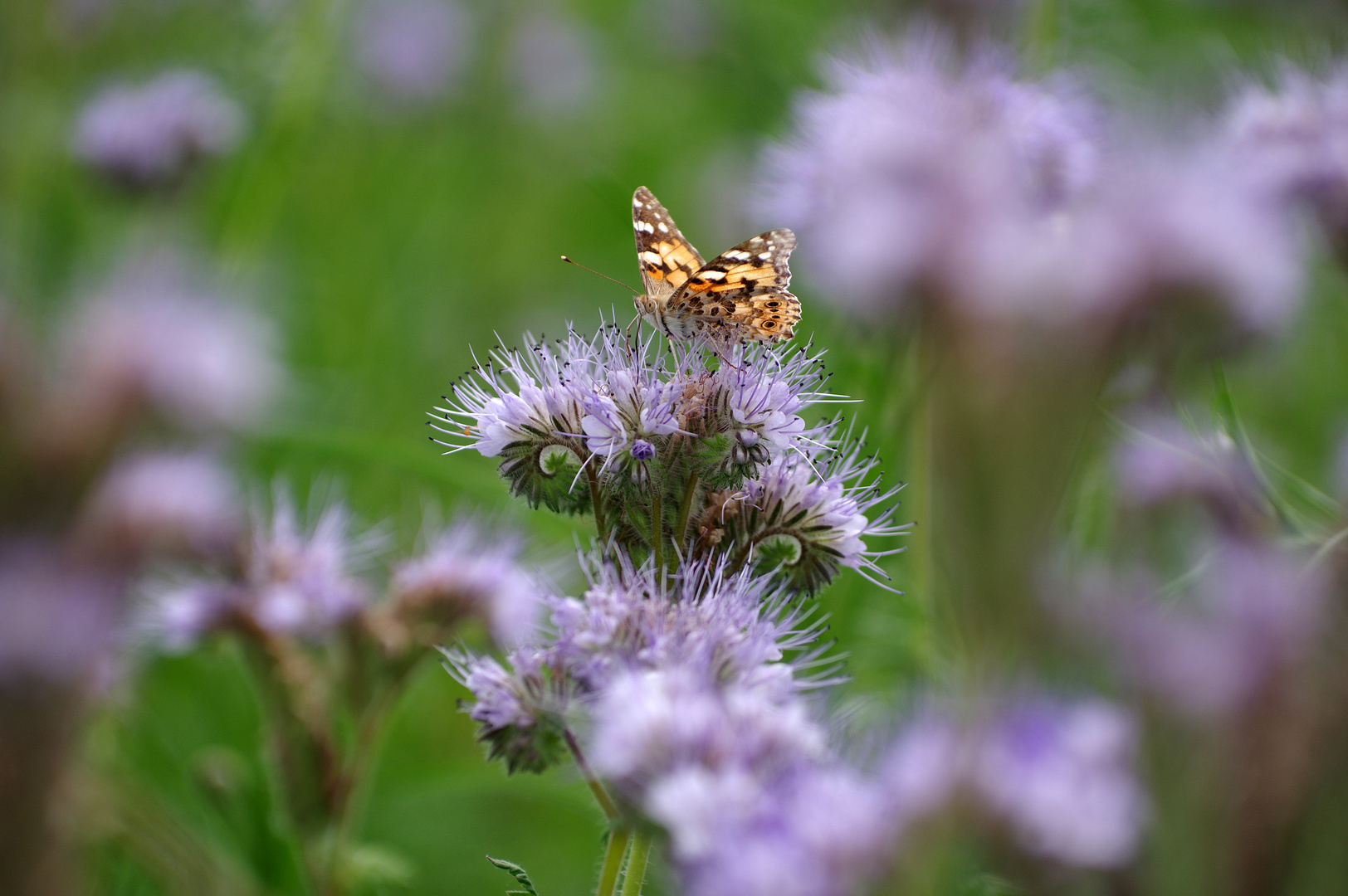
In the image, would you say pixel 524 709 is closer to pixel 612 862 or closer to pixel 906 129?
pixel 612 862

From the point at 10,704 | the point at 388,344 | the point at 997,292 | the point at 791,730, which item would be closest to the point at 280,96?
the point at 388,344

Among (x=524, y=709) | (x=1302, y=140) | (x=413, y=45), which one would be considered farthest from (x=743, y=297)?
(x=413, y=45)

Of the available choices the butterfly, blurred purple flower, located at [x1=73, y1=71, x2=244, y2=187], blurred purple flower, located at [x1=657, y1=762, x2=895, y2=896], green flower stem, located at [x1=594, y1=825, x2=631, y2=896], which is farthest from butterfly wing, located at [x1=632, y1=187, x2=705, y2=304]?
blurred purple flower, located at [x1=73, y1=71, x2=244, y2=187]

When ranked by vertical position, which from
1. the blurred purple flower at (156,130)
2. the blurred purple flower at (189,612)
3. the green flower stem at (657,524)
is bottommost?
the green flower stem at (657,524)

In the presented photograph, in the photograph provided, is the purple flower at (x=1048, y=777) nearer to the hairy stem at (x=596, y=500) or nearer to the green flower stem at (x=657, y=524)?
the green flower stem at (x=657, y=524)

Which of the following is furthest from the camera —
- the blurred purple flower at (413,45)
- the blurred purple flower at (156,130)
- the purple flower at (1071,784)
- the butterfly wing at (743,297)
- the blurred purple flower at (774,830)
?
the blurred purple flower at (413,45)

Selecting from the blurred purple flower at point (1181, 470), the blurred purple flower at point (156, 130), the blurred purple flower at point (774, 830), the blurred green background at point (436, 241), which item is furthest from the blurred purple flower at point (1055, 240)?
the blurred purple flower at point (156, 130)
